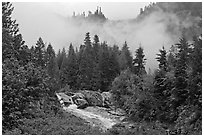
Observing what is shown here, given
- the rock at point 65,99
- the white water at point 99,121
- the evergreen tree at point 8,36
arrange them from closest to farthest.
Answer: the evergreen tree at point 8,36 < the white water at point 99,121 < the rock at point 65,99

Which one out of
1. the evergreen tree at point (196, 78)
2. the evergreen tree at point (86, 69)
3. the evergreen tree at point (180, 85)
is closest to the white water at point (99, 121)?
the evergreen tree at point (180, 85)

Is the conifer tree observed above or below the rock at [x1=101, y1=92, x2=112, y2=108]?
above

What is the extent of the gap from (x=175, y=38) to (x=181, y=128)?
110m

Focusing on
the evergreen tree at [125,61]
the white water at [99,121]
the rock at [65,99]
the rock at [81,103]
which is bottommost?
the white water at [99,121]

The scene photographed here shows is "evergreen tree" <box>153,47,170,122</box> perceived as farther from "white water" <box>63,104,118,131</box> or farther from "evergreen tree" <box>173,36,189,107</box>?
"white water" <box>63,104,118,131</box>

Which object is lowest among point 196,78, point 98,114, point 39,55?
point 98,114

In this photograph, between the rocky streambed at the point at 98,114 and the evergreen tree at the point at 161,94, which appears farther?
the rocky streambed at the point at 98,114

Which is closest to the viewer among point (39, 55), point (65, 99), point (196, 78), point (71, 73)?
point (196, 78)

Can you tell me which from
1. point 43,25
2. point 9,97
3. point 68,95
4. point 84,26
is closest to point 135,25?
point 84,26

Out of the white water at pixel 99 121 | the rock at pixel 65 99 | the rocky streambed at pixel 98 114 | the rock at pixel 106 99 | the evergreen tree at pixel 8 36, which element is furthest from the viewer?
the rock at pixel 106 99

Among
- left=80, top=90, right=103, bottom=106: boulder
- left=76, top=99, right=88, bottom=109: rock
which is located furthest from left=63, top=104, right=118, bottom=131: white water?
left=80, top=90, right=103, bottom=106: boulder

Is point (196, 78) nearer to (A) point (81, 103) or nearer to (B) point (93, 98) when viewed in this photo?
(A) point (81, 103)

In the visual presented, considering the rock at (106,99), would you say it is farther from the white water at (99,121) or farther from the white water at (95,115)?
the white water at (99,121)

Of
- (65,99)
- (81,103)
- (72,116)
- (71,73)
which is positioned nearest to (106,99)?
(81,103)
